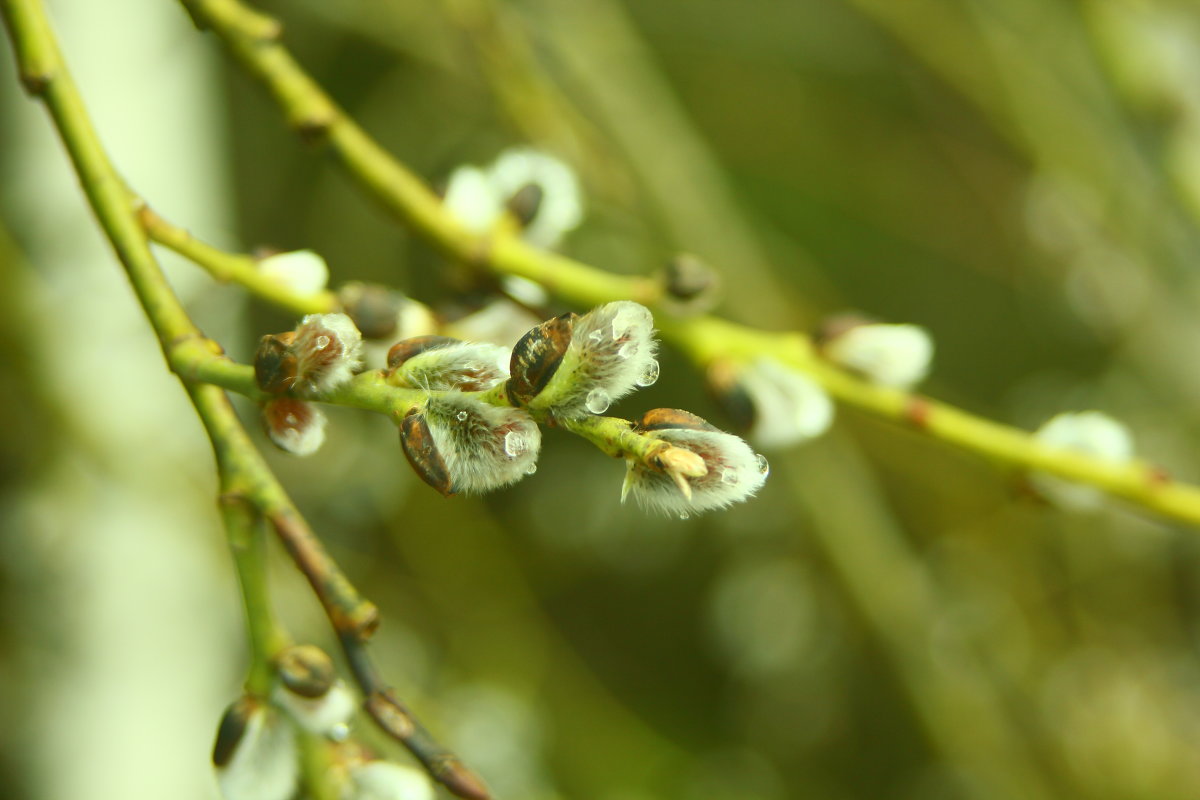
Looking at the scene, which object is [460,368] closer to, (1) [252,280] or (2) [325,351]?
(2) [325,351]

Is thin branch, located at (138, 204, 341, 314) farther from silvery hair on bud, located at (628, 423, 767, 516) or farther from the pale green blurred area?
the pale green blurred area

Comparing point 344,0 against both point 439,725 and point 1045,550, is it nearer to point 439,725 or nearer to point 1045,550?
point 439,725

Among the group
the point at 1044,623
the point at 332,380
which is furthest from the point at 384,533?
the point at 332,380

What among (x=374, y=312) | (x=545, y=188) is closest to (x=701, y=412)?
(x=545, y=188)

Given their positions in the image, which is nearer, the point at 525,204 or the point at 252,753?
the point at 252,753

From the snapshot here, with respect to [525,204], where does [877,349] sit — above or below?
above

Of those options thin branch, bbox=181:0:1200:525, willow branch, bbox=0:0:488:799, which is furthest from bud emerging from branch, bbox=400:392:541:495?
thin branch, bbox=181:0:1200:525
